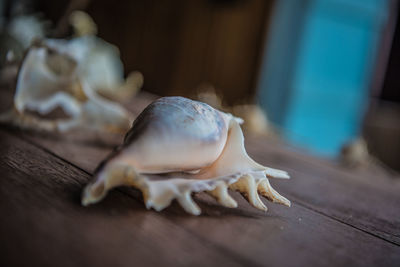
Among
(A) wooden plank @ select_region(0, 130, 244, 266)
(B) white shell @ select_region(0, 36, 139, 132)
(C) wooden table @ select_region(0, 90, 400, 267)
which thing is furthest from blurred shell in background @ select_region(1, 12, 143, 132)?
(A) wooden plank @ select_region(0, 130, 244, 266)

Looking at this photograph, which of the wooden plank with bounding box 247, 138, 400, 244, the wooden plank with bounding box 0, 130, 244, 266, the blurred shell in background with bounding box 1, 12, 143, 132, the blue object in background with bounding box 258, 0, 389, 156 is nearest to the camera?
the wooden plank with bounding box 0, 130, 244, 266

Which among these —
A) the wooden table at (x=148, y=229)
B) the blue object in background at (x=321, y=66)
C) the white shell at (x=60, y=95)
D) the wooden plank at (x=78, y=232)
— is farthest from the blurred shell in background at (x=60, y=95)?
the blue object in background at (x=321, y=66)

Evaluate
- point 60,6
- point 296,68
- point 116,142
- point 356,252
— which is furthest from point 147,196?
point 60,6

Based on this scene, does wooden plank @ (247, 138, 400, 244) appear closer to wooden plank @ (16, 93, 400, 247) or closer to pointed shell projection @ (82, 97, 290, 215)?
wooden plank @ (16, 93, 400, 247)

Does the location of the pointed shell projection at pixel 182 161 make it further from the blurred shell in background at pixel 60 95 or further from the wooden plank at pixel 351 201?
the blurred shell in background at pixel 60 95

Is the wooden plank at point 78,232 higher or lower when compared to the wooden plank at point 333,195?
higher

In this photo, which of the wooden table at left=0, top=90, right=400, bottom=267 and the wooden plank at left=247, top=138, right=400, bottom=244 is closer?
the wooden table at left=0, top=90, right=400, bottom=267

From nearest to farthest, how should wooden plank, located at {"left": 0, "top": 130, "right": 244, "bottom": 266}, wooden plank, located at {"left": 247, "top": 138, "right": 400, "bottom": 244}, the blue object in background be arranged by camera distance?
wooden plank, located at {"left": 0, "top": 130, "right": 244, "bottom": 266}, wooden plank, located at {"left": 247, "top": 138, "right": 400, "bottom": 244}, the blue object in background
